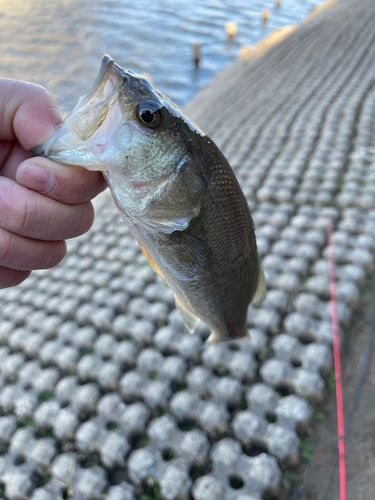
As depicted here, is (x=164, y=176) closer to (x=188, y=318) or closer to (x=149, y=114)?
(x=149, y=114)

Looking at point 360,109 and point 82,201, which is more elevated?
point 82,201

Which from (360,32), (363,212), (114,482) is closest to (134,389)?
(114,482)

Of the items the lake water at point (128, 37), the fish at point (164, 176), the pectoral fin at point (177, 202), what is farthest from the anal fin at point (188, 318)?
the lake water at point (128, 37)

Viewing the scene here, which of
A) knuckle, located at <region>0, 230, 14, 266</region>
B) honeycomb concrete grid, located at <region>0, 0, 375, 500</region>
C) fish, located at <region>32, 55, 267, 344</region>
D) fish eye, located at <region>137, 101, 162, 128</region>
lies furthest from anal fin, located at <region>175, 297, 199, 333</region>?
fish eye, located at <region>137, 101, 162, 128</region>

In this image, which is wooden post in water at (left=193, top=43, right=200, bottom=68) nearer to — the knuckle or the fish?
the fish

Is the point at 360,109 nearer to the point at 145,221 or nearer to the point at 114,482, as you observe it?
the point at 145,221

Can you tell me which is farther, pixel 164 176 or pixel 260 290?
pixel 260 290

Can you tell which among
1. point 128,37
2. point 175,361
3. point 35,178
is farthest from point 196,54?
point 35,178

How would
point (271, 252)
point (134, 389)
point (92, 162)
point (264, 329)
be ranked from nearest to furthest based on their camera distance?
1. point (92, 162)
2. point (134, 389)
3. point (264, 329)
4. point (271, 252)
